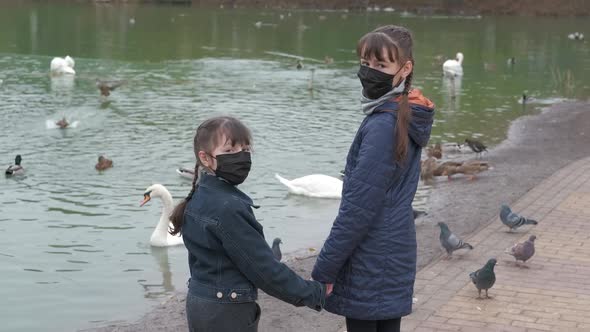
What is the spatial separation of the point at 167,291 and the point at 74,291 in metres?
0.81

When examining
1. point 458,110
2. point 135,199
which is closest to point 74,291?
point 135,199

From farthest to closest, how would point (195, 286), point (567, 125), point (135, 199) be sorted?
1. point (567, 125)
2. point (135, 199)
3. point (195, 286)

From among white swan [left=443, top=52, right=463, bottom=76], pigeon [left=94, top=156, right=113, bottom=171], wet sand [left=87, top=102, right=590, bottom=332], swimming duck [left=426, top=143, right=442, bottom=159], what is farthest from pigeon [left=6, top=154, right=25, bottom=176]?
white swan [left=443, top=52, right=463, bottom=76]

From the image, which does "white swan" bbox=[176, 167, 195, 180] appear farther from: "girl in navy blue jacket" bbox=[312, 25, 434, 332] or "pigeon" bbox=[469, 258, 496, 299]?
"girl in navy blue jacket" bbox=[312, 25, 434, 332]

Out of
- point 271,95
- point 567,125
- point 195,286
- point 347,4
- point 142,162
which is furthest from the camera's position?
point 347,4

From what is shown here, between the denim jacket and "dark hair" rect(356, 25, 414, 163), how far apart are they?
2.22 feet

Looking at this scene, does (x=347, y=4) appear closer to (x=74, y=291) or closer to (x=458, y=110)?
(x=458, y=110)

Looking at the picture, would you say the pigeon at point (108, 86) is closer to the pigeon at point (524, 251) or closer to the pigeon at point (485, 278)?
the pigeon at point (524, 251)

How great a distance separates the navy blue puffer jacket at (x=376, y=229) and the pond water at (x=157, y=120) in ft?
12.9

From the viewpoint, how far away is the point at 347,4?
61.9m

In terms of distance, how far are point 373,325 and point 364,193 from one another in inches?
24.0

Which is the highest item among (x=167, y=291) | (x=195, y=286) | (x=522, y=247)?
(x=195, y=286)

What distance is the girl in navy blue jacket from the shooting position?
3.92 metres

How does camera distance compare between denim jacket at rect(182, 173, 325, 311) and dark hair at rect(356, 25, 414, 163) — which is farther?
dark hair at rect(356, 25, 414, 163)
